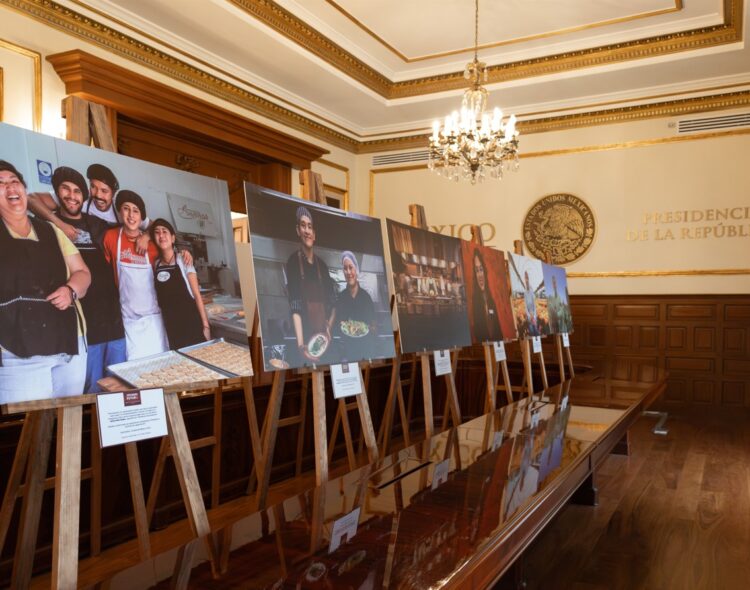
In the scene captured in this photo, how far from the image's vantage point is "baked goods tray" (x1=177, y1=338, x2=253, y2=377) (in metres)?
1.82

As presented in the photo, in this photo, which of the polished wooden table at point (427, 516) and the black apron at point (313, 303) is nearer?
the polished wooden table at point (427, 516)

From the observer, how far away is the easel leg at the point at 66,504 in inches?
52.7

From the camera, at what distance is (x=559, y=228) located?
820cm

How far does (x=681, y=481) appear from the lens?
13.0 ft

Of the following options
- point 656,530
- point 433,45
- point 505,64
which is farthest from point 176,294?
point 505,64

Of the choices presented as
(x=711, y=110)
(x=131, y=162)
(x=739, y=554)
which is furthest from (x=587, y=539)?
(x=711, y=110)

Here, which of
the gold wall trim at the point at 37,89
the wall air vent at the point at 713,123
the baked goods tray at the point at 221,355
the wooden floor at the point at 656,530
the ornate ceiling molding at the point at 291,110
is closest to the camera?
the baked goods tray at the point at 221,355

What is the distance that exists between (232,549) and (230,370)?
62 cm

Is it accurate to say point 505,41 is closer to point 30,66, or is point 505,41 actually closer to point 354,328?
point 30,66

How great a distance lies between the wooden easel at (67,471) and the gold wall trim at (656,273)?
23.1 feet

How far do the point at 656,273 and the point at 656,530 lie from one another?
5.25 meters
